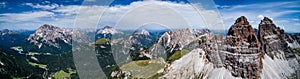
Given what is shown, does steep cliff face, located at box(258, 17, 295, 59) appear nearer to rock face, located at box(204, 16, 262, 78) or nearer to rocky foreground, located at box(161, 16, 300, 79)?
rocky foreground, located at box(161, 16, 300, 79)

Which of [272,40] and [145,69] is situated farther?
[145,69]

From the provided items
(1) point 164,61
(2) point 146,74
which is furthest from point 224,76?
(1) point 164,61

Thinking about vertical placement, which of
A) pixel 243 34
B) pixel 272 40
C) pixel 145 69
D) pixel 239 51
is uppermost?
pixel 243 34

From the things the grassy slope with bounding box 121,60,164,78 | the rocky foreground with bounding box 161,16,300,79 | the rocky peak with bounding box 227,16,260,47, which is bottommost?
the grassy slope with bounding box 121,60,164,78

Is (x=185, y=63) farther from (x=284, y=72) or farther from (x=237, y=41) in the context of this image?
(x=284, y=72)

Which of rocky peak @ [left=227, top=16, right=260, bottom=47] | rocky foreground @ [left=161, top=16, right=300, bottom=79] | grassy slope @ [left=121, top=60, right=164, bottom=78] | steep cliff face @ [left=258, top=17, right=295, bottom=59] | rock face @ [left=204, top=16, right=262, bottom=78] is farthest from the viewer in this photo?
grassy slope @ [left=121, top=60, right=164, bottom=78]

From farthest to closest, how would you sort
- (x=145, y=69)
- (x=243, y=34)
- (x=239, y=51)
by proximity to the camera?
1. (x=145, y=69)
2. (x=243, y=34)
3. (x=239, y=51)

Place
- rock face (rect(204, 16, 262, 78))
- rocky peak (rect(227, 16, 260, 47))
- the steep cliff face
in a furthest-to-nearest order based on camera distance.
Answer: the steep cliff face
rocky peak (rect(227, 16, 260, 47))
rock face (rect(204, 16, 262, 78))

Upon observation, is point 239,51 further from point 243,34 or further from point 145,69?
point 145,69

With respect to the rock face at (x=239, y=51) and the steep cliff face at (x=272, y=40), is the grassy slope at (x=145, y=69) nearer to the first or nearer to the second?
the rock face at (x=239, y=51)

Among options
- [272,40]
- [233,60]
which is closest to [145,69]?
[233,60]

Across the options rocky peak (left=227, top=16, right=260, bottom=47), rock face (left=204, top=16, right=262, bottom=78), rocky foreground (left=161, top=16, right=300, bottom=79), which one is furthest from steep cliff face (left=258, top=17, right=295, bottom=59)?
rock face (left=204, top=16, right=262, bottom=78)
